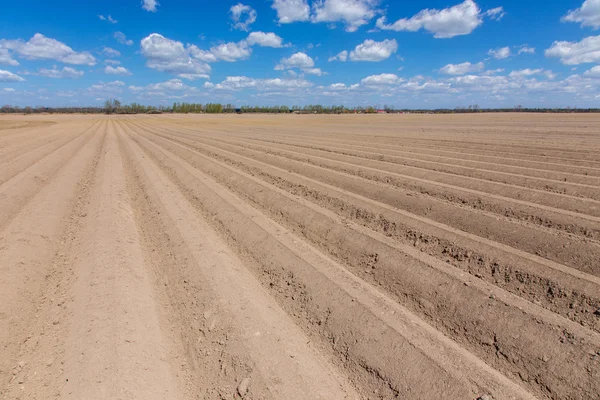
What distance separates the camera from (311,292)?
4.86m

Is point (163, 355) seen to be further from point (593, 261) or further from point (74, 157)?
point (74, 157)

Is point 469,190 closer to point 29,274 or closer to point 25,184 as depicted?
point 29,274

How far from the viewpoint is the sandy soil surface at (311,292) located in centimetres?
335

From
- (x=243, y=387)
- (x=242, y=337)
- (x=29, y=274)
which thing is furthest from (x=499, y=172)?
(x=29, y=274)

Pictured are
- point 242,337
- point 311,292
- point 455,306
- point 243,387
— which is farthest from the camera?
point 311,292

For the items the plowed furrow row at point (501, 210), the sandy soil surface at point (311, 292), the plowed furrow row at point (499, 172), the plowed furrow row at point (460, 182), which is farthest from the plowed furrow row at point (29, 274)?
the plowed furrow row at point (499, 172)

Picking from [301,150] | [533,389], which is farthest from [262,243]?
[301,150]

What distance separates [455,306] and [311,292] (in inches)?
70.4

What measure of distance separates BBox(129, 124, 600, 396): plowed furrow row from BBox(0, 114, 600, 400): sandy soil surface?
19 mm

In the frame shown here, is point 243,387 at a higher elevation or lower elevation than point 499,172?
lower

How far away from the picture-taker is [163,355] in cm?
368

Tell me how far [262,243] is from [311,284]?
1.74m

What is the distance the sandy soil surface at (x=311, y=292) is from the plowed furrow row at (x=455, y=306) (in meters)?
0.02

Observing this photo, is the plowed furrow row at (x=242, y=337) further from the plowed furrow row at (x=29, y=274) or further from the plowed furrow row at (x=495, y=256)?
the plowed furrow row at (x=495, y=256)
